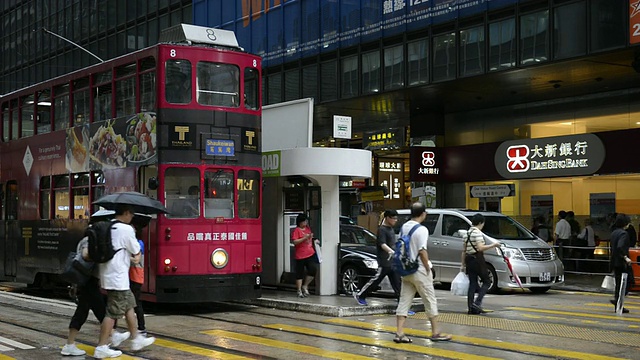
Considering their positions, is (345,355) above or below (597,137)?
below

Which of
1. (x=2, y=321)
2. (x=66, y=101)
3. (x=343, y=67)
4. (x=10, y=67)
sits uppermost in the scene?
(x=10, y=67)

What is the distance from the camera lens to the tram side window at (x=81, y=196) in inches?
642

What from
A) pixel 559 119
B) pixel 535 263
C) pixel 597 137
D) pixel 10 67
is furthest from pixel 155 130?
pixel 10 67

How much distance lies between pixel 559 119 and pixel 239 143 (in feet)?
55.9

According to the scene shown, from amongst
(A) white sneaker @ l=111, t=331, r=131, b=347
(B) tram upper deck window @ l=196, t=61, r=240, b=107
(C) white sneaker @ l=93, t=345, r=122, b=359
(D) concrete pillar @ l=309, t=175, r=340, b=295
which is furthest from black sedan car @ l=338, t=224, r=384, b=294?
(C) white sneaker @ l=93, t=345, r=122, b=359

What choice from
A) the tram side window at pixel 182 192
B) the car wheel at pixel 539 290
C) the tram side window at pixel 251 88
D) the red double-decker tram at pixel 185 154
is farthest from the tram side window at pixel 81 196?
the car wheel at pixel 539 290

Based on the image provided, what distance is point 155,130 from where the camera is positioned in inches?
561

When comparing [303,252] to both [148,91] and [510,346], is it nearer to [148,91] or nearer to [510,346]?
[148,91]

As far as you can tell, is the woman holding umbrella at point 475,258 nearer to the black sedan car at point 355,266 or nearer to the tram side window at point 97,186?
the black sedan car at point 355,266

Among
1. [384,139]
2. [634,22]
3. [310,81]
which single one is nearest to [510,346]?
[634,22]

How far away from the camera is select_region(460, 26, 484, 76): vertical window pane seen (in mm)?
25938

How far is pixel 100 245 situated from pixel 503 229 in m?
12.6

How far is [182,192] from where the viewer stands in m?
14.3

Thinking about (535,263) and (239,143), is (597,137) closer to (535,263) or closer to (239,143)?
(535,263)
